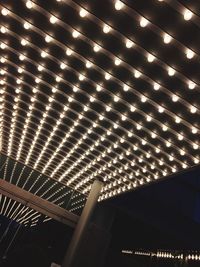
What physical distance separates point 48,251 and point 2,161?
6139 mm

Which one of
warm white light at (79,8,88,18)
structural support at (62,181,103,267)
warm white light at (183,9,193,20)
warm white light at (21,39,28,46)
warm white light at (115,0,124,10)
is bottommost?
structural support at (62,181,103,267)

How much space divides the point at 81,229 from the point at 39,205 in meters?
2.88

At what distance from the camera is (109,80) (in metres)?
7.40

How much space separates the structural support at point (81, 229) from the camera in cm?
1290

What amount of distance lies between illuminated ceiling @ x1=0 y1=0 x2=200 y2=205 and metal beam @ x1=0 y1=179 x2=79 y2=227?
4175 mm

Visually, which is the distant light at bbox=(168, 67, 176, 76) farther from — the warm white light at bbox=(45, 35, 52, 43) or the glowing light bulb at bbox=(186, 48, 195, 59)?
the warm white light at bbox=(45, 35, 52, 43)

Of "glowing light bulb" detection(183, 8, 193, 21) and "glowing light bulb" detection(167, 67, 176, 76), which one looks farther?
"glowing light bulb" detection(167, 67, 176, 76)

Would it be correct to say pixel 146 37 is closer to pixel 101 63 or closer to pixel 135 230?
pixel 101 63

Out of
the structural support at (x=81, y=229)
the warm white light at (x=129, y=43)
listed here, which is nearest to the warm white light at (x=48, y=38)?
the warm white light at (x=129, y=43)

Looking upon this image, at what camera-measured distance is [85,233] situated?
13836mm

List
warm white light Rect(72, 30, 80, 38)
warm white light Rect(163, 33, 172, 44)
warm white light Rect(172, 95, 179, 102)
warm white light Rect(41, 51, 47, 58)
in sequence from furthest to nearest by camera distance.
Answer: warm white light Rect(41, 51, 47, 58)
warm white light Rect(172, 95, 179, 102)
warm white light Rect(72, 30, 80, 38)
warm white light Rect(163, 33, 172, 44)

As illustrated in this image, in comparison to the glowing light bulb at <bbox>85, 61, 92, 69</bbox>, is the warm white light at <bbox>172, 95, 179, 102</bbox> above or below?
below

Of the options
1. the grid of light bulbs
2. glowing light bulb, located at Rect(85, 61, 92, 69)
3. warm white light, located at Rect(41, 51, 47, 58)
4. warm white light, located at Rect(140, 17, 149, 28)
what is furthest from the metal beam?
warm white light, located at Rect(140, 17, 149, 28)

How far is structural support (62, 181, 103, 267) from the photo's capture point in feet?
42.3
